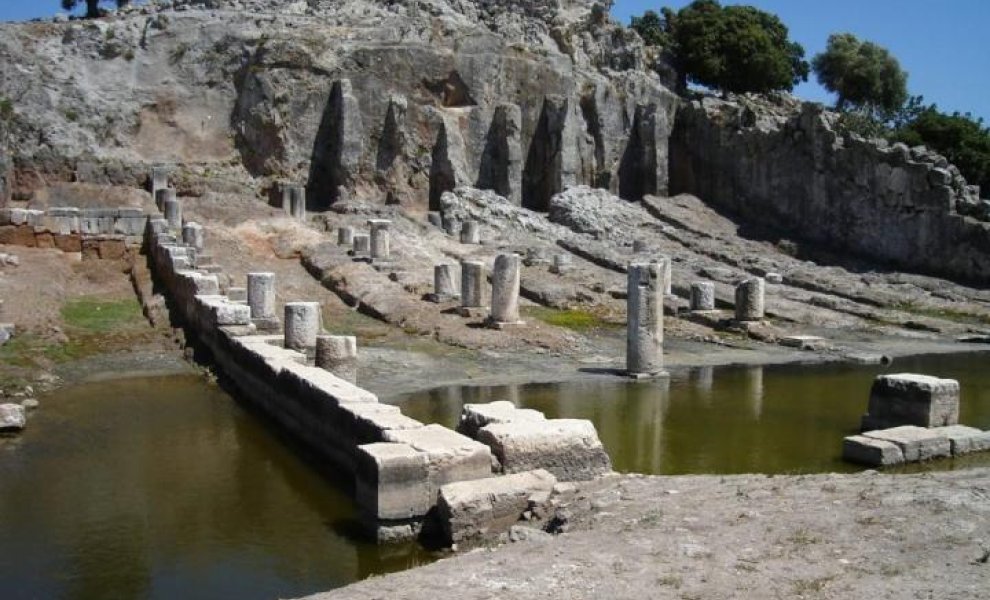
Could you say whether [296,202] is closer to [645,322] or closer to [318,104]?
[318,104]

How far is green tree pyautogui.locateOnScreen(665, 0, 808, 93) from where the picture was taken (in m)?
61.1

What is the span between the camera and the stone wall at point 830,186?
41.2 meters

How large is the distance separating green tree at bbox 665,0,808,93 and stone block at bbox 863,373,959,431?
155 ft

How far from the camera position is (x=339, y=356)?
18.5m

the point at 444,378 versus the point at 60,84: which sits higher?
→ the point at 60,84

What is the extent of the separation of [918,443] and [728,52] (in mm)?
50776

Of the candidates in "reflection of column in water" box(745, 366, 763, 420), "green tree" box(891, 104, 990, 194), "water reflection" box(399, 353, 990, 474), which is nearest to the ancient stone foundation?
"water reflection" box(399, 353, 990, 474)

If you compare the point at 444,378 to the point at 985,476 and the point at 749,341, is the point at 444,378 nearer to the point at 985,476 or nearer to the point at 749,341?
the point at 749,341

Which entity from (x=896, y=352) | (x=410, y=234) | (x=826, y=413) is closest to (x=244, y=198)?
(x=410, y=234)

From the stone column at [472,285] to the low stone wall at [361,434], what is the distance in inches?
299

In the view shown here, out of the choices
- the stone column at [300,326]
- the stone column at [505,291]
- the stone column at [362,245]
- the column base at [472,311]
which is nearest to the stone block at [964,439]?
the stone column at [300,326]

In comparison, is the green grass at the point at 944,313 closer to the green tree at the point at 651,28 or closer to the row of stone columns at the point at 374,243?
the row of stone columns at the point at 374,243

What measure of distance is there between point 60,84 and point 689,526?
1521 inches

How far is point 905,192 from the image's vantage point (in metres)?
42.7
